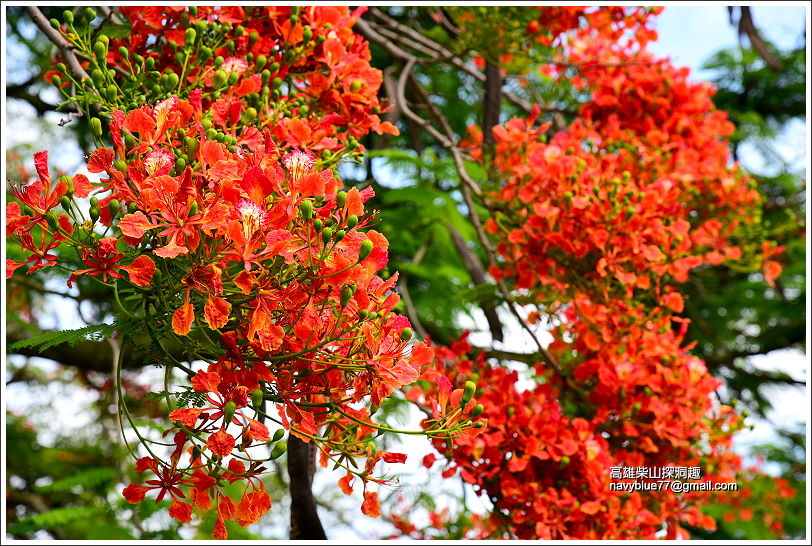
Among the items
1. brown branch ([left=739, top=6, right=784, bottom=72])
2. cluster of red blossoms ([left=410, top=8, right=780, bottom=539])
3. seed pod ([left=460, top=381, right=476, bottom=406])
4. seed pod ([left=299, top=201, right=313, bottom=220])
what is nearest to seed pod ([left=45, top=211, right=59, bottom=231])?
seed pod ([left=299, top=201, right=313, bottom=220])

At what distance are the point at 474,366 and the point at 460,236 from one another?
1.66 ft

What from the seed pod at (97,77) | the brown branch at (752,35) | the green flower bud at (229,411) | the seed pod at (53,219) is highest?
the brown branch at (752,35)

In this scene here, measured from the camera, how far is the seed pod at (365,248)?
1.03 meters

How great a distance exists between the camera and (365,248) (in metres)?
1.04

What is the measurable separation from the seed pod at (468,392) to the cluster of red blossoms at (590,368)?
2.51ft

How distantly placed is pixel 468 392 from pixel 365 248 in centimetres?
26

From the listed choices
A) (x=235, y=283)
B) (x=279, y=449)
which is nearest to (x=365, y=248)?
(x=235, y=283)

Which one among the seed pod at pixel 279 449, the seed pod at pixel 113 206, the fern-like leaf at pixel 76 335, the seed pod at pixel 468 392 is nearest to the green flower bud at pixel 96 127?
the seed pod at pixel 113 206

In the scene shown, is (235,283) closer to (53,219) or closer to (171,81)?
(53,219)

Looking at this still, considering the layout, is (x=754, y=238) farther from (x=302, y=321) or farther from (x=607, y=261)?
(x=302, y=321)

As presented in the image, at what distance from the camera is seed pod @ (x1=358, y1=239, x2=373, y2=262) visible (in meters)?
1.03

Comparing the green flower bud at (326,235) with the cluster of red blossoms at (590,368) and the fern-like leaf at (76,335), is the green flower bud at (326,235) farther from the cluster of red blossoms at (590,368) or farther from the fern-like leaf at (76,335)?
the cluster of red blossoms at (590,368)

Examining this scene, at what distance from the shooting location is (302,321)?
107 cm

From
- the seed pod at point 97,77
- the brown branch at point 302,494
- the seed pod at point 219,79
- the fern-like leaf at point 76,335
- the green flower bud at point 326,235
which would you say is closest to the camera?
the green flower bud at point 326,235
